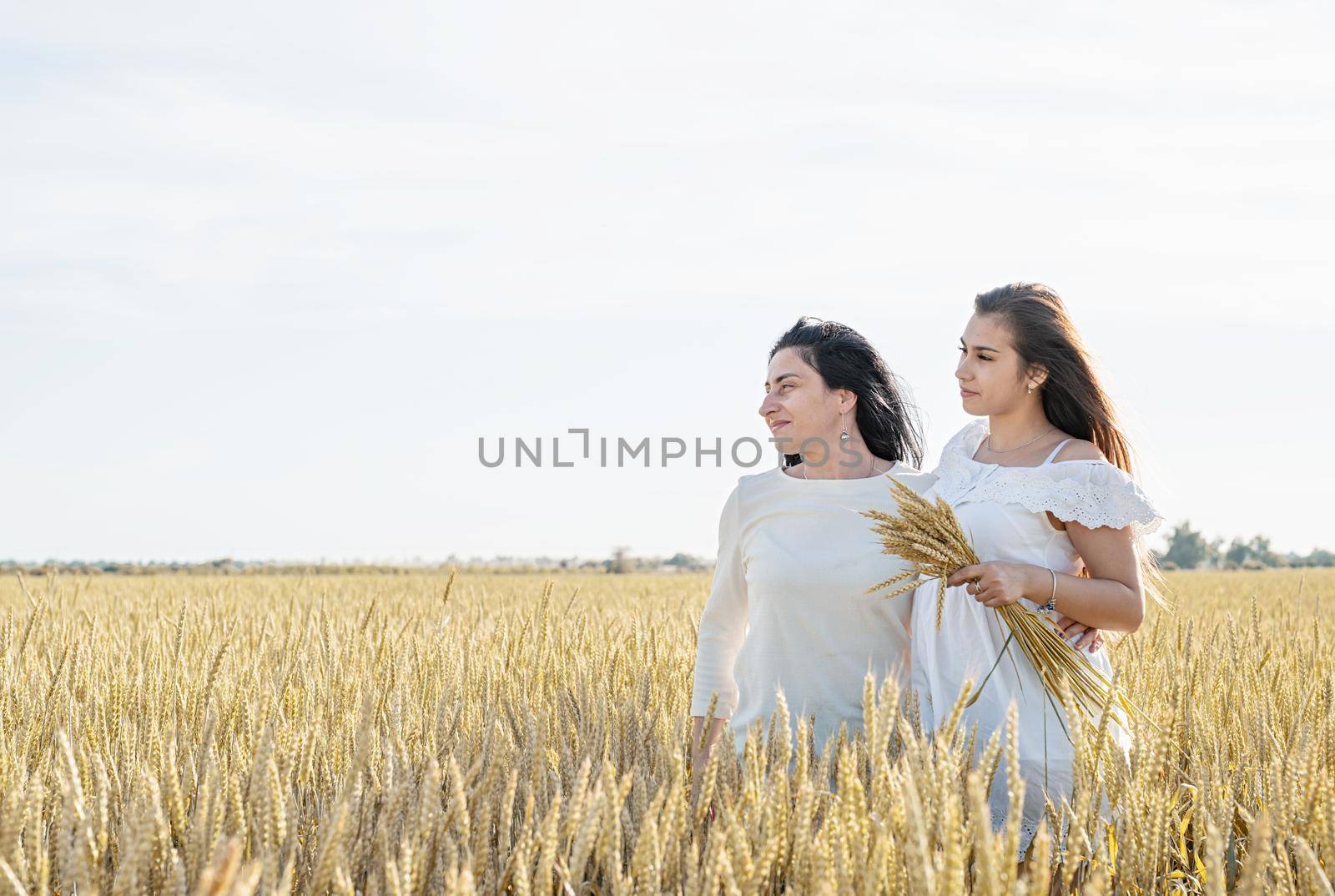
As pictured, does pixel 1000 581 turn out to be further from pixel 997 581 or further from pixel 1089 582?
pixel 1089 582

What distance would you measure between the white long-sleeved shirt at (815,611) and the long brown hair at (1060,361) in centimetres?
40

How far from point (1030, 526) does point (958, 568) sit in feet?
1.03

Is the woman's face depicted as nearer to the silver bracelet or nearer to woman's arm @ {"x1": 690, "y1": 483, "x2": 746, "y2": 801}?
woman's arm @ {"x1": 690, "y1": 483, "x2": 746, "y2": 801}

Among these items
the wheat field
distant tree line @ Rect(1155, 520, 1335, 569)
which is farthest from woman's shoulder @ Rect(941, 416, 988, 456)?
distant tree line @ Rect(1155, 520, 1335, 569)

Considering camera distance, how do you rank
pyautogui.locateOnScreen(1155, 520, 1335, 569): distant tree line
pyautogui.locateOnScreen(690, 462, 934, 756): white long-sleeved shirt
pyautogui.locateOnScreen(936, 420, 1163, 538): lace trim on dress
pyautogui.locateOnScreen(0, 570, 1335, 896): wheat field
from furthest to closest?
1. pyautogui.locateOnScreen(1155, 520, 1335, 569): distant tree line
2. pyautogui.locateOnScreen(690, 462, 934, 756): white long-sleeved shirt
3. pyautogui.locateOnScreen(936, 420, 1163, 538): lace trim on dress
4. pyautogui.locateOnScreen(0, 570, 1335, 896): wheat field

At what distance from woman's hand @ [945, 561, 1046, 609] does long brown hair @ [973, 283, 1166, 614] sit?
0.51 metres

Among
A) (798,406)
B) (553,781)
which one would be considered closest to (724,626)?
(798,406)

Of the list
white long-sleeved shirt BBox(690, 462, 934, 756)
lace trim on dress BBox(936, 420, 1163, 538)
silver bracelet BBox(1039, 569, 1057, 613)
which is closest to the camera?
silver bracelet BBox(1039, 569, 1057, 613)

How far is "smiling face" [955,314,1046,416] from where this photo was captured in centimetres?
272

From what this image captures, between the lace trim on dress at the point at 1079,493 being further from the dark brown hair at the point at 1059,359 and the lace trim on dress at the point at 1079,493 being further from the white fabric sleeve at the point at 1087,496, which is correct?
the dark brown hair at the point at 1059,359

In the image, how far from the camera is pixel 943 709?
2586 mm

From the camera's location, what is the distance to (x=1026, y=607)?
261 centimetres

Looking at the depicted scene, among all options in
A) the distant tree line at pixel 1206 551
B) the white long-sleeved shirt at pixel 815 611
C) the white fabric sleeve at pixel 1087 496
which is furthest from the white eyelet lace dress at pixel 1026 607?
the distant tree line at pixel 1206 551

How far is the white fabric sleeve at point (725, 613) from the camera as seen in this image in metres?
3.03
